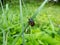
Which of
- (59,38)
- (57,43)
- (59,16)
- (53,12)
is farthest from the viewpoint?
(53,12)

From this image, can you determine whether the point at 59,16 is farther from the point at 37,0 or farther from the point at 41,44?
the point at 41,44

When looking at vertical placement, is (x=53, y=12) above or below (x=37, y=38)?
below

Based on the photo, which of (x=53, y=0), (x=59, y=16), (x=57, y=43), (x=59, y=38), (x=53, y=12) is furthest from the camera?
(x=53, y=0)

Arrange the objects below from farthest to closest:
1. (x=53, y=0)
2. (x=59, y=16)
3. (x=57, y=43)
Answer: (x=53, y=0)
(x=59, y=16)
(x=57, y=43)

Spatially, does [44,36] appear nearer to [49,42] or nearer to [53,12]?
[49,42]

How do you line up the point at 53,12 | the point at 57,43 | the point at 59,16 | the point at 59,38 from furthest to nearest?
the point at 53,12 < the point at 59,16 < the point at 59,38 < the point at 57,43

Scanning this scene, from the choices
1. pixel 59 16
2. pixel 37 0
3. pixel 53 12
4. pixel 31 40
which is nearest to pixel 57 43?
pixel 31 40

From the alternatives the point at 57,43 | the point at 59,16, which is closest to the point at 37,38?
the point at 57,43

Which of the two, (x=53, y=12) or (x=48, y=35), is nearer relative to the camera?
(x=48, y=35)

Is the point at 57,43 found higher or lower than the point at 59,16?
higher
